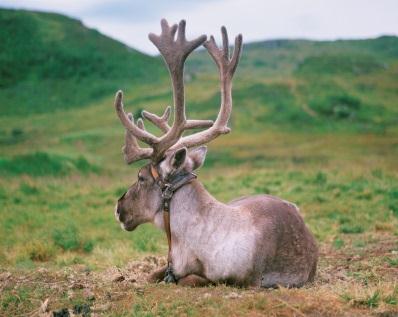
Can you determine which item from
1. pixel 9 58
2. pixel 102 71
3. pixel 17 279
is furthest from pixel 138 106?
pixel 17 279

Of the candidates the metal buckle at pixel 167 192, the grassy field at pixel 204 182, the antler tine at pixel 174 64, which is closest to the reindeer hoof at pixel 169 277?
the grassy field at pixel 204 182

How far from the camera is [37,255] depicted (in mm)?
10547

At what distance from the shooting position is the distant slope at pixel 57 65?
216 feet

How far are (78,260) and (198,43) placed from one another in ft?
16.9

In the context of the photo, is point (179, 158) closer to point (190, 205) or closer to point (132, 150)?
point (190, 205)

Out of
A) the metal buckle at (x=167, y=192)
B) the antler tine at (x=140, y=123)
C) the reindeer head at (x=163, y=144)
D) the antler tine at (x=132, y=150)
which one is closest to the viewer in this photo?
the metal buckle at (x=167, y=192)

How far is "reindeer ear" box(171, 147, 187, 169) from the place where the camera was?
616 cm

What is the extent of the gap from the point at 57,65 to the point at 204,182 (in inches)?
2257

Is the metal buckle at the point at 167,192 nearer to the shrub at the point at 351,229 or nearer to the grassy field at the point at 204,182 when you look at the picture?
the grassy field at the point at 204,182

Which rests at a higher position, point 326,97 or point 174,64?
point 174,64

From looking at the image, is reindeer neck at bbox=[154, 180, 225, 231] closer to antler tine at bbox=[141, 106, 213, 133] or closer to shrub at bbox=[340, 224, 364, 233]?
antler tine at bbox=[141, 106, 213, 133]

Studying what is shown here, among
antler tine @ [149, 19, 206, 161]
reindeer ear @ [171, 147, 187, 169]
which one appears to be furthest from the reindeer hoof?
antler tine @ [149, 19, 206, 161]

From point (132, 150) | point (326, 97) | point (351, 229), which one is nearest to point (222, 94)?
point (132, 150)

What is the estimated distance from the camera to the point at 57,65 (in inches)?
2854
